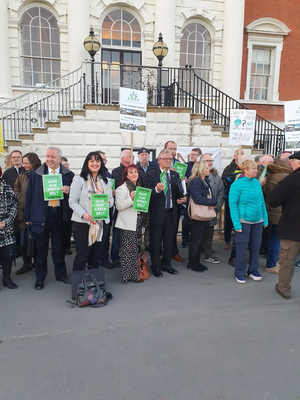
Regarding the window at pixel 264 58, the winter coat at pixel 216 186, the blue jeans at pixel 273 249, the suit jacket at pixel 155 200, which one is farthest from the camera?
the window at pixel 264 58

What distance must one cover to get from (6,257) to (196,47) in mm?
12115

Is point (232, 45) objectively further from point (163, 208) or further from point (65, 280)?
point (65, 280)

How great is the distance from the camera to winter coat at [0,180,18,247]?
4.47m

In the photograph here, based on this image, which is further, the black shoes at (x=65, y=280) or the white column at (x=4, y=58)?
the white column at (x=4, y=58)

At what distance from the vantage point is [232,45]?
40.9ft

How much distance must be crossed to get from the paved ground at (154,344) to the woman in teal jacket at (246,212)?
0.54 m

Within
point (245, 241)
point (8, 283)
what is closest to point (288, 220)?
point (245, 241)

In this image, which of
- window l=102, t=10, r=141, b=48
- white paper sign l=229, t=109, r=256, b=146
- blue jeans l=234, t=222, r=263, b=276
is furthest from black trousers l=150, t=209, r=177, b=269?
window l=102, t=10, r=141, b=48

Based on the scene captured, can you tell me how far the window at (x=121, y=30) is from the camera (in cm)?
1205

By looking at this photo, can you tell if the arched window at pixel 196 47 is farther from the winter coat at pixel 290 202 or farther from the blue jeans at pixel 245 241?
the winter coat at pixel 290 202

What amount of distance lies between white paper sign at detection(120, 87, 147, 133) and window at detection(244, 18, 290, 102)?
9181 millimetres

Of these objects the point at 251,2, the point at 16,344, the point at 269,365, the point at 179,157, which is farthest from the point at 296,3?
the point at 16,344

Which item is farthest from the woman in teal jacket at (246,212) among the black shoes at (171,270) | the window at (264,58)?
the window at (264,58)

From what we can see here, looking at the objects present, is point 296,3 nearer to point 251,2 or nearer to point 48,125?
point 251,2
